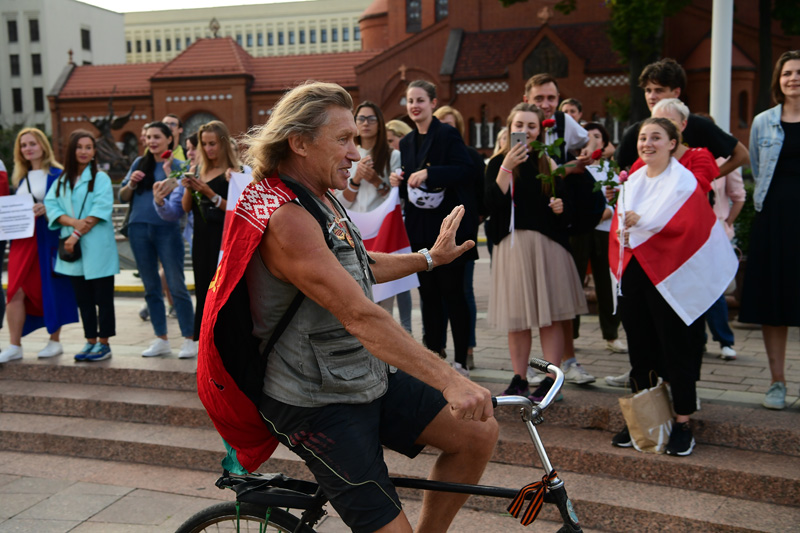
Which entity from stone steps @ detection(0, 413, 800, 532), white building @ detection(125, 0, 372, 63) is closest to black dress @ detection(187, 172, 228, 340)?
stone steps @ detection(0, 413, 800, 532)

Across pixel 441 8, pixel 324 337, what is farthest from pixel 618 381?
pixel 441 8

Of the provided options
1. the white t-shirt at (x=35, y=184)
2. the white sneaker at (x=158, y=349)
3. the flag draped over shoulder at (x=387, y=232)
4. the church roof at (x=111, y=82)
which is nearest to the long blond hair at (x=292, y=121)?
the flag draped over shoulder at (x=387, y=232)

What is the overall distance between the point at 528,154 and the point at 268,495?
327 centimetres

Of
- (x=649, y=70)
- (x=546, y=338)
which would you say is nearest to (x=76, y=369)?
(x=546, y=338)

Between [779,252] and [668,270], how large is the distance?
932mm

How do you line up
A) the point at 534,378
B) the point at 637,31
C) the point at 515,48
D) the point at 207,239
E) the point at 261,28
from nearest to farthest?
the point at 534,378 → the point at 207,239 → the point at 637,31 → the point at 515,48 → the point at 261,28

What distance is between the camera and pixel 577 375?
5.61m

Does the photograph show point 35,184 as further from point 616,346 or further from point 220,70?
point 220,70

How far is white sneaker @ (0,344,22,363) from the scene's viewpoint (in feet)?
23.4

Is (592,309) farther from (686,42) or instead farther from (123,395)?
(686,42)

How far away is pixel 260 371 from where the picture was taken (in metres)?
2.65

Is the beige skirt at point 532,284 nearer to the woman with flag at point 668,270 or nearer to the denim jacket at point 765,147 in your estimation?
the woman with flag at point 668,270

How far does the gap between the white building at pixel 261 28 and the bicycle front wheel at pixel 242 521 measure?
98303mm

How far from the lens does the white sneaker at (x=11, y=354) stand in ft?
23.4
